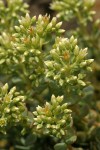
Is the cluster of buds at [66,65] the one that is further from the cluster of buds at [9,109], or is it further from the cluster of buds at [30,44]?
the cluster of buds at [9,109]

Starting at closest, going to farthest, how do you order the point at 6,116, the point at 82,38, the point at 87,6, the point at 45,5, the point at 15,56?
1. the point at 6,116
2. the point at 15,56
3. the point at 87,6
4. the point at 82,38
5. the point at 45,5

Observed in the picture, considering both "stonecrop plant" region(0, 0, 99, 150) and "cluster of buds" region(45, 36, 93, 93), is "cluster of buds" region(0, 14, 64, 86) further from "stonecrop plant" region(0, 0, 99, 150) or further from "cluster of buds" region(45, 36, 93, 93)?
"cluster of buds" region(45, 36, 93, 93)

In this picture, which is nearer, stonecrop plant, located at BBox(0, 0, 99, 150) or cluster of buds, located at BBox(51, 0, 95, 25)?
stonecrop plant, located at BBox(0, 0, 99, 150)

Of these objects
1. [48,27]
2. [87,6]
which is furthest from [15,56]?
[87,6]

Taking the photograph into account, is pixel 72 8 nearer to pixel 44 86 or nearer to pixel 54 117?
pixel 44 86

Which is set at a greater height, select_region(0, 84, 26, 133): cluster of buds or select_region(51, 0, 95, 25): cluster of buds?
select_region(51, 0, 95, 25): cluster of buds

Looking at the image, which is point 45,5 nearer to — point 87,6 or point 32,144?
point 87,6

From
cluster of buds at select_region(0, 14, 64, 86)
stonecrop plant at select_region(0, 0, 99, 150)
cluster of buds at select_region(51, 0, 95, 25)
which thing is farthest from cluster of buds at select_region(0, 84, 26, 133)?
cluster of buds at select_region(51, 0, 95, 25)

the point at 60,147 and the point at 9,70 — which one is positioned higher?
the point at 9,70
